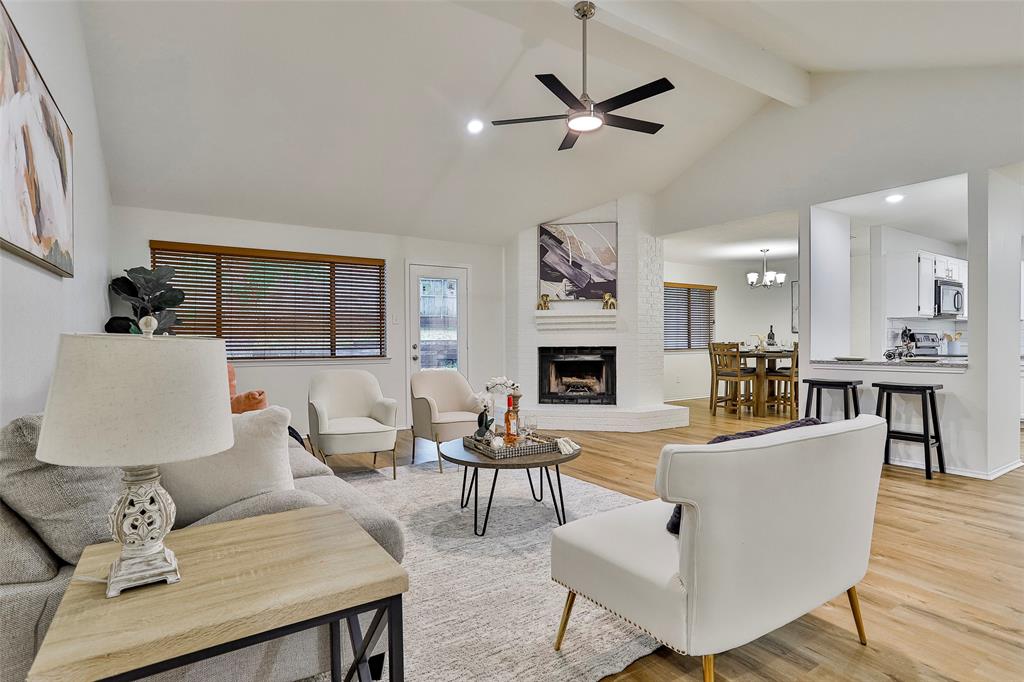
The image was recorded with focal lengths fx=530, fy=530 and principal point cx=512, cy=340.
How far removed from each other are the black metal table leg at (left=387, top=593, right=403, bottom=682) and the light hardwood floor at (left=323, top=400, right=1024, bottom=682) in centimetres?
95

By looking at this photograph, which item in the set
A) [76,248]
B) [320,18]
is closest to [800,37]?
[320,18]

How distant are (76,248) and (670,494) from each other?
3.42 meters

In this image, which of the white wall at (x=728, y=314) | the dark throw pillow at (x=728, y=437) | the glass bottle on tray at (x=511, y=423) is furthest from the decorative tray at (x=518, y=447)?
the white wall at (x=728, y=314)

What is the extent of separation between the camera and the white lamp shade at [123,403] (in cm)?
99

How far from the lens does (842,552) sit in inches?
67.6

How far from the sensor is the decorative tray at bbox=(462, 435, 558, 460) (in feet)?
9.78

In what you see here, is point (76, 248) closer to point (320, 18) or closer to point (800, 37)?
point (320, 18)

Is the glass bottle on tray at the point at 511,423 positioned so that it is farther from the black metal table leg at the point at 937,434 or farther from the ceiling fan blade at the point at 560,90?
the black metal table leg at the point at 937,434

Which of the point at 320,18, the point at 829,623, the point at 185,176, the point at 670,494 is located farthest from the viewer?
the point at 185,176

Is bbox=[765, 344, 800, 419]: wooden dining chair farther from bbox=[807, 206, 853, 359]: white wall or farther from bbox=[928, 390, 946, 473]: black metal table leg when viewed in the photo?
bbox=[928, 390, 946, 473]: black metal table leg

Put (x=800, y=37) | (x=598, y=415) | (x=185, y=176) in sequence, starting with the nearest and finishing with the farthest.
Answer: (x=800, y=37) → (x=185, y=176) → (x=598, y=415)

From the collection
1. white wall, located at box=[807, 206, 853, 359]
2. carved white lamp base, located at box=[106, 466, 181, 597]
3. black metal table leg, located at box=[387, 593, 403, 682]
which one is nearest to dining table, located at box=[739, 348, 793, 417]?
white wall, located at box=[807, 206, 853, 359]

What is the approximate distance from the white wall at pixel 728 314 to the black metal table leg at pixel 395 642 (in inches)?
323

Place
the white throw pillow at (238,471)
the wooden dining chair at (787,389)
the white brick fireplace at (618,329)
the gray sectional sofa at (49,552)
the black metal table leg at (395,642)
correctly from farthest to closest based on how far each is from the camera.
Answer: the wooden dining chair at (787,389) → the white brick fireplace at (618,329) → the white throw pillow at (238,471) → the gray sectional sofa at (49,552) → the black metal table leg at (395,642)
